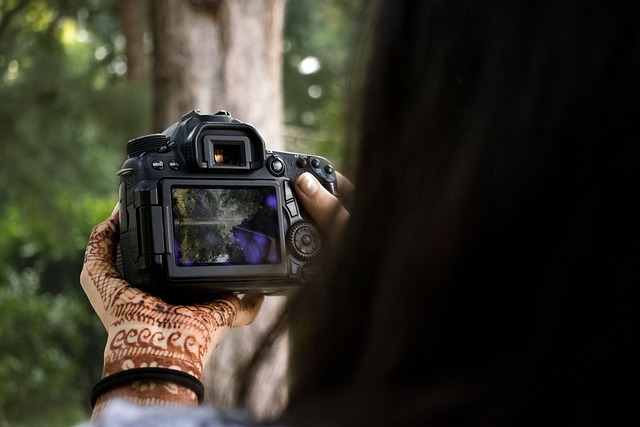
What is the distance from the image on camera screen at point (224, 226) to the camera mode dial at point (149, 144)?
93mm

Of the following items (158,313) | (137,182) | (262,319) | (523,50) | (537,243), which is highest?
(523,50)

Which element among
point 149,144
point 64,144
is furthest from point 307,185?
point 64,144

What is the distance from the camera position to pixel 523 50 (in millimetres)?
509

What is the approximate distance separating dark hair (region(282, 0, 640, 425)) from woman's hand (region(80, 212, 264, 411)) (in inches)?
20.8

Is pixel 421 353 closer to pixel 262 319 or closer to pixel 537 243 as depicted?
pixel 537 243

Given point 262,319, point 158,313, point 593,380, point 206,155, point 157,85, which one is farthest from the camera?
point 157,85

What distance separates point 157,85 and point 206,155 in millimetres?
1780

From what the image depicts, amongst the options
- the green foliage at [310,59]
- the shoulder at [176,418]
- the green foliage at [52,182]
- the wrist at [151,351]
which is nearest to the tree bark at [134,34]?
the green foliage at [52,182]

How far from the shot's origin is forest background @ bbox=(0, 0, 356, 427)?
15.3ft

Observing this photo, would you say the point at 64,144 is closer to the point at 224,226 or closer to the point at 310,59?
the point at 310,59

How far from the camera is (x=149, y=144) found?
4.12 feet

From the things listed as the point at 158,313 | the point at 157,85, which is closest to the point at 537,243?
the point at 158,313

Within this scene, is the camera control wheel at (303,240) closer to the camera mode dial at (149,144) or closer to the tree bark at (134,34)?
the camera mode dial at (149,144)

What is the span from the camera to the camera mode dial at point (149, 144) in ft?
4.10
